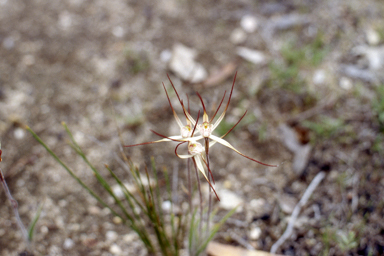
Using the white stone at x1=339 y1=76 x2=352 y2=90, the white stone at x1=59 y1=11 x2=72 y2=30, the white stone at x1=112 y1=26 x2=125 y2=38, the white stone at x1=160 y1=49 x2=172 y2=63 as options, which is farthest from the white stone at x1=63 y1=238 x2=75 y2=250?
the white stone at x1=339 y1=76 x2=352 y2=90

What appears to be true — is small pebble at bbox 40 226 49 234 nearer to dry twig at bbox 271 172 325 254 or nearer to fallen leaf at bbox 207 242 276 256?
fallen leaf at bbox 207 242 276 256

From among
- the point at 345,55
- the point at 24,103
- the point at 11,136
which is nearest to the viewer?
the point at 11,136

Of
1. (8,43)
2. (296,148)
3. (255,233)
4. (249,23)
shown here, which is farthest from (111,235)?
(249,23)

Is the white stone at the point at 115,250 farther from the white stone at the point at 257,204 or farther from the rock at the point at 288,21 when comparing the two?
the rock at the point at 288,21

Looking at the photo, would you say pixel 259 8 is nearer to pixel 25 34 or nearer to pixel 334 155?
pixel 334 155

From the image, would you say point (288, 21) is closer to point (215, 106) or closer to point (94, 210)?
point (215, 106)

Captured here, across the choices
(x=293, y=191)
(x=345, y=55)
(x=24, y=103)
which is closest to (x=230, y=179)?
(x=293, y=191)
